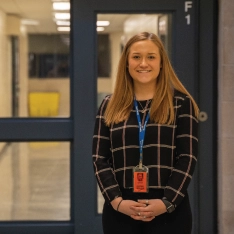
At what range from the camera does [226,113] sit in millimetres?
4383

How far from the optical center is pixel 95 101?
4.52 meters

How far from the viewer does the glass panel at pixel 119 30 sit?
4.50m

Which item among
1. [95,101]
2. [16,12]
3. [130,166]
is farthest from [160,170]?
[16,12]

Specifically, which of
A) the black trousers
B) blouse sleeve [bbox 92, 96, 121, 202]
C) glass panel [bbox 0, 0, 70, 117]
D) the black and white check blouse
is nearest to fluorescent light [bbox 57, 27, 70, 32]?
glass panel [bbox 0, 0, 70, 117]

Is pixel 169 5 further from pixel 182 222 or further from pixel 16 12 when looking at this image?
pixel 182 222

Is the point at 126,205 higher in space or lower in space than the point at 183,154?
lower

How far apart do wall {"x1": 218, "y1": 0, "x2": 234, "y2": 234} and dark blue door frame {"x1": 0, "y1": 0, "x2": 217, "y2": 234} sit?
95 mm

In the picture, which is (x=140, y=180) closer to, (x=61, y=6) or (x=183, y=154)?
(x=183, y=154)

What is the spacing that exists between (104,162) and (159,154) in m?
0.25

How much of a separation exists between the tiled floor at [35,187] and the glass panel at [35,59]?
37 centimetres

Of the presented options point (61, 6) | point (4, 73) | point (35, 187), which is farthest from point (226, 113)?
point (4, 73)

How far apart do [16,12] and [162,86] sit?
2.18 metres

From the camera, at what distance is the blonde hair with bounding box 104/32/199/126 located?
2633mm

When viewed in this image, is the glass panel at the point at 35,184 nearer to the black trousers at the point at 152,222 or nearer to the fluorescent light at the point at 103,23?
the fluorescent light at the point at 103,23
